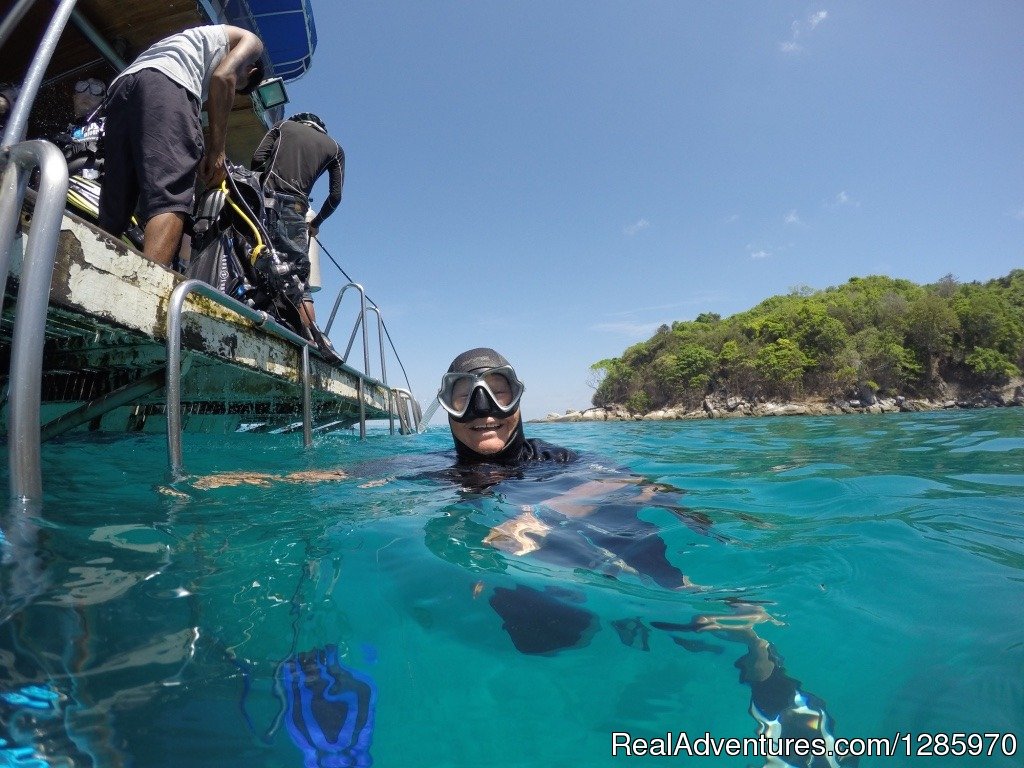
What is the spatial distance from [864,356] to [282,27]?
44.7 m

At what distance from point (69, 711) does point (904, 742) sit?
126 cm

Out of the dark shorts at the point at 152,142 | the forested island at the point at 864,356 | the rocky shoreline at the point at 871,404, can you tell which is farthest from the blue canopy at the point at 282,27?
the forested island at the point at 864,356

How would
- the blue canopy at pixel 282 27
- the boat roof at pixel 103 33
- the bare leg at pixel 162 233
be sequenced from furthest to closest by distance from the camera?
the blue canopy at pixel 282 27 → the boat roof at pixel 103 33 → the bare leg at pixel 162 233

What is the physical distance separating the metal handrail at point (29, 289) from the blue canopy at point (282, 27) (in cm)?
596

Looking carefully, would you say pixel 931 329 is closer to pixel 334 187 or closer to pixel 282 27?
pixel 282 27

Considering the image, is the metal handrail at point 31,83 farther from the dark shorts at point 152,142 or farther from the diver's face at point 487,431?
the diver's face at point 487,431

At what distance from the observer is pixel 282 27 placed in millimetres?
6559

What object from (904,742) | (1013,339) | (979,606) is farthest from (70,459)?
(1013,339)

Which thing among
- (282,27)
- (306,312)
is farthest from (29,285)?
(282,27)

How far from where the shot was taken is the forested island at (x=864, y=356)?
123 ft

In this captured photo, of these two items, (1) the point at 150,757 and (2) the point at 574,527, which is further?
(2) the point at 574,527

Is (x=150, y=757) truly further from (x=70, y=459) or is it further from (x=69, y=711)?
(x=70, y=459)

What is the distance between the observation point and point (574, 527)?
1.78 metres

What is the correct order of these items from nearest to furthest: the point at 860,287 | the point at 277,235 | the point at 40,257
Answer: the point at 40,257, the point at 277,235, the point at 860,287
